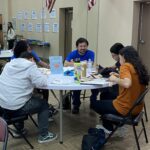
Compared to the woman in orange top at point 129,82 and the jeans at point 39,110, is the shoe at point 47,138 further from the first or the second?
the woman in orange top at point 129,82

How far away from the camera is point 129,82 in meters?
2.48

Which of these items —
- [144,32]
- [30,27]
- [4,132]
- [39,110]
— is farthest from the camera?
[30,27]

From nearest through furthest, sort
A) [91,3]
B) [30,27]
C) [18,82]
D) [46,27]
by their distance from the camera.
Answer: [18,82] → [91,3] → [46,27] → [30,27]

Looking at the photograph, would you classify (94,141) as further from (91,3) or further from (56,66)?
(91,3)

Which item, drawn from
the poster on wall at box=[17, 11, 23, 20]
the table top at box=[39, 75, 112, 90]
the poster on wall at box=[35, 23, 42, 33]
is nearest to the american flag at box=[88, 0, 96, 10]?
the poster on wall at box=[35, 23, 42, 33]

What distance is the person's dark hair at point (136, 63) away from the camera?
101 inches

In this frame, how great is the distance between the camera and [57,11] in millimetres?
8789

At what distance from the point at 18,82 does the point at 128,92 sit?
1076 millimetres

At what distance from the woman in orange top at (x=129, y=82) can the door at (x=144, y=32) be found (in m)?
3.70

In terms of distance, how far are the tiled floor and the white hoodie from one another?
544 mm

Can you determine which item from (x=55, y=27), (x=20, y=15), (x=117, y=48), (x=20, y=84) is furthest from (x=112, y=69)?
(x=20, y=15)

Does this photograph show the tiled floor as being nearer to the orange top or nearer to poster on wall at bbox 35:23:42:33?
the orange top

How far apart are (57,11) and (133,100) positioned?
6.68 metres

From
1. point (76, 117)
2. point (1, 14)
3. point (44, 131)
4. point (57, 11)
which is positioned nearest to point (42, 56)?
point (57, 11)
